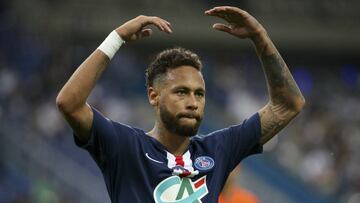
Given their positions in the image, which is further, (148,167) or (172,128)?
(172,128)

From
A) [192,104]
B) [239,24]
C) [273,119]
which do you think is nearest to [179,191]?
[192,104]

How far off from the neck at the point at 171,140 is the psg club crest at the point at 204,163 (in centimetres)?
10

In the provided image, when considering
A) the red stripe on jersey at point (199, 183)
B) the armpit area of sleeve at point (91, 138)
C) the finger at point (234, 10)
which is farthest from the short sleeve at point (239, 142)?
the armpit area of sleeve at point (91, 138)

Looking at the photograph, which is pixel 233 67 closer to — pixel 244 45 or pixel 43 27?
pixel 244 45

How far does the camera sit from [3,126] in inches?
482

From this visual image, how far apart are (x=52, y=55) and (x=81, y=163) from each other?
2.92 metres

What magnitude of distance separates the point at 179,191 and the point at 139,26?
2.82 ft

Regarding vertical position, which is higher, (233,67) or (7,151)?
(7,151)

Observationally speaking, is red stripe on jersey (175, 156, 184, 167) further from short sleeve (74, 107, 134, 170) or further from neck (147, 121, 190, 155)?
short sleeve (74, 107, 134, 170)

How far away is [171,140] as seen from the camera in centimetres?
448

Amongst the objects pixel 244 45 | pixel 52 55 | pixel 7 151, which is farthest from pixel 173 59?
pixel 244 45

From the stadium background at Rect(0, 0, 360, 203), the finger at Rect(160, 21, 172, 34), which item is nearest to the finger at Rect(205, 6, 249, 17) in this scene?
the finger at Rect(160, 21, 172, 34)

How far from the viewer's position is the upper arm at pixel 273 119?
4.61 meters

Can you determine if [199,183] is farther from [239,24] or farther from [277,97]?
[239,24]
